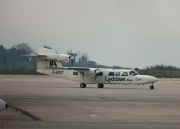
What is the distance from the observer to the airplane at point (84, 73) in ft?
199

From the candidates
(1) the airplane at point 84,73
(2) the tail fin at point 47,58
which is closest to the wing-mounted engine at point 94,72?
(1) the airplane at point 84,73

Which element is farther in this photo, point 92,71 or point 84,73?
point 84,73

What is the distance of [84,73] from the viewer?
63.1 metres

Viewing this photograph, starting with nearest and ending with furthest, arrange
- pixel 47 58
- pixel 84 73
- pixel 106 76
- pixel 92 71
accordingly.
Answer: pixel 106 76, pixel 92 71, pixel 84 73, pixel 47 58

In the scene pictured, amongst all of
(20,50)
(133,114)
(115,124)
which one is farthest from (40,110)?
(20,50)

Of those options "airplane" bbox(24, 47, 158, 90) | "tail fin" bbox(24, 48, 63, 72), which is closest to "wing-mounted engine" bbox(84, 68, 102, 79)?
"airplane" bbox(24, 47, 158, 90)

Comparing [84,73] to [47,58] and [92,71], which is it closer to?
[92,71]

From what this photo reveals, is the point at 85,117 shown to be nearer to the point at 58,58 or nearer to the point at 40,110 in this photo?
the point at 40,110

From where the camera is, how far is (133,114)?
944 inches

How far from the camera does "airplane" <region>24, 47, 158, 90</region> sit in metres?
60.5

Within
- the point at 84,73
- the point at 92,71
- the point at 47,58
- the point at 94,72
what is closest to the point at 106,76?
the point at 94,72

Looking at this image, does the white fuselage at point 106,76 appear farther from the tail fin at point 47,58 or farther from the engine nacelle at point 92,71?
the tail fin at point 47,58

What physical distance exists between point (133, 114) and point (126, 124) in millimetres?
4408

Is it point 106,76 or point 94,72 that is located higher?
point 94,72
